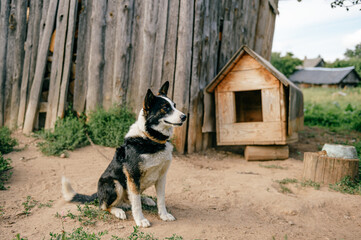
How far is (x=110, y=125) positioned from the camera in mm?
5379

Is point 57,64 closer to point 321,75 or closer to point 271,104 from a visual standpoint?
point 271,104

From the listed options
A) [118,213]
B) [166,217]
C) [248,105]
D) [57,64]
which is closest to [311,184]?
[166,217]

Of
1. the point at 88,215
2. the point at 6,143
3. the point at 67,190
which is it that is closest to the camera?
the point at 88,215

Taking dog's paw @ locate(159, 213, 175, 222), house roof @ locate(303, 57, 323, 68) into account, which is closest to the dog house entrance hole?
dog's paw @ locate(159, 213, 175, 222)

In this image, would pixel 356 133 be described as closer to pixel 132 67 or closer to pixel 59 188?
pixel 132 67

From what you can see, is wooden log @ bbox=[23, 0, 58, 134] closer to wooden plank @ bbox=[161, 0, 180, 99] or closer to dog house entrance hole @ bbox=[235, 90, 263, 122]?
wooden plank @ bbox=[161, 0, 180, 99]

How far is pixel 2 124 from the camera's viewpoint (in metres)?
6.17

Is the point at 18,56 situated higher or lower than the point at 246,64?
lower

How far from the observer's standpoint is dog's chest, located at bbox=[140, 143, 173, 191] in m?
2.79

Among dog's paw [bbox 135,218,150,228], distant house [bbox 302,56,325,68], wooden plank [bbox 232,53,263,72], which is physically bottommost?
dog's paw [bbox 135,218,150,228]

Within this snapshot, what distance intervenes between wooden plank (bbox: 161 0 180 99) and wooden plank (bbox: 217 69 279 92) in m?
1.07

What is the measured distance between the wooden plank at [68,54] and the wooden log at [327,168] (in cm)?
473

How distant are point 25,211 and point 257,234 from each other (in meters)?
2.51

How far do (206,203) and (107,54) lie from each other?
3698mm
